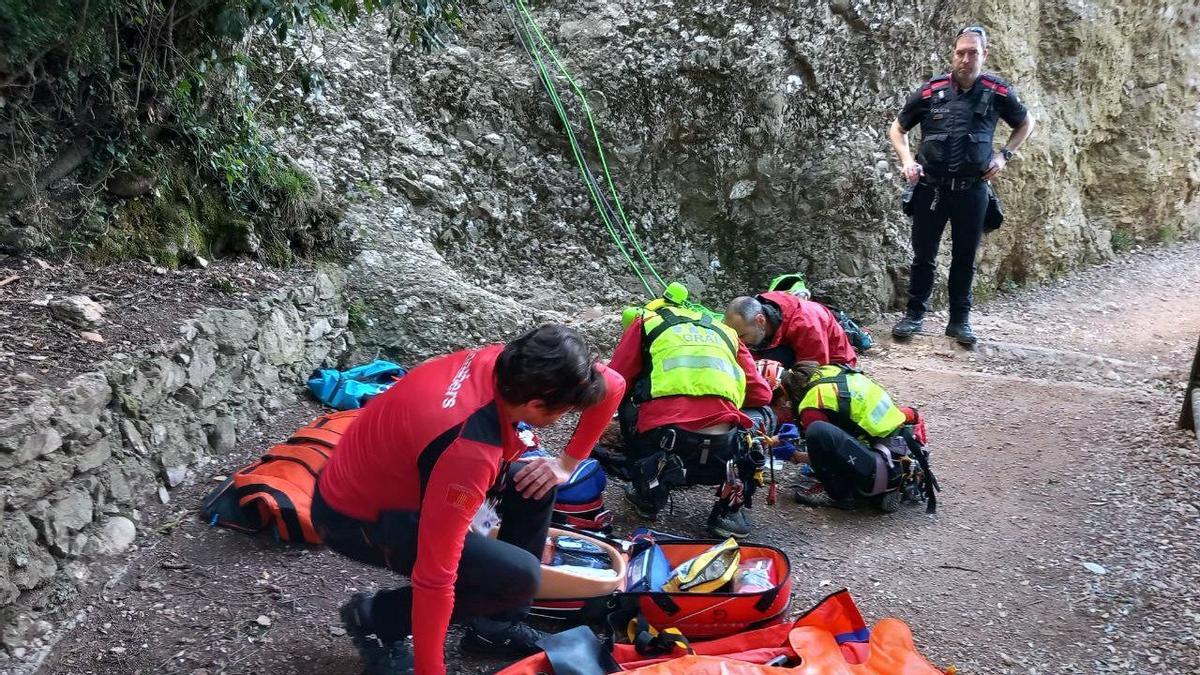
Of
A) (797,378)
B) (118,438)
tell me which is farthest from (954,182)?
(118,438)

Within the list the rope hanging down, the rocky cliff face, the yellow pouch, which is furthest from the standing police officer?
the yellow pouch

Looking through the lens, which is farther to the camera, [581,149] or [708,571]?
[581,149]

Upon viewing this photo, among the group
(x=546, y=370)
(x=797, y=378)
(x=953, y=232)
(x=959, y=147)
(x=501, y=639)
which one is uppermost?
(x=959, y=147)

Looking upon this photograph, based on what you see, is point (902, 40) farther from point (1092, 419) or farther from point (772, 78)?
point (1092, 419)

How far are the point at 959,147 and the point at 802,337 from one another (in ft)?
6.06

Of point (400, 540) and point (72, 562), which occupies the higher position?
point (400, 540)

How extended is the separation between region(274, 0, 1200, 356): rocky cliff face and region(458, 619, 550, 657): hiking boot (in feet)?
9.76

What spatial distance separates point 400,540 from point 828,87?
6000 mm

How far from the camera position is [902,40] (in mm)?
6988

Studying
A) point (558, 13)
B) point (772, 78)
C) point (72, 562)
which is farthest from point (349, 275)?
point (772, 78)

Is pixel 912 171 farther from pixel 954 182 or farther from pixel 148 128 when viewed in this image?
pixel 148 128

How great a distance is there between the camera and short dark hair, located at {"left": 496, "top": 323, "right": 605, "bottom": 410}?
1.96m

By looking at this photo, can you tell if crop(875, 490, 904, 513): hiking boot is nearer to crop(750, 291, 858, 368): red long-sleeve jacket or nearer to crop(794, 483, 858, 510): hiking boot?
crop(794, 483, 858, 510): hiking boot

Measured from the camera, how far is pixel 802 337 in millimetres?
4543
